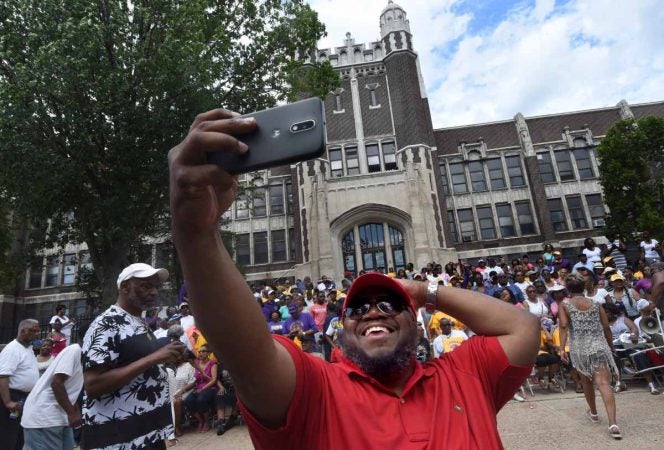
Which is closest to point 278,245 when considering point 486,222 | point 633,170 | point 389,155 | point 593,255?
point 389,155

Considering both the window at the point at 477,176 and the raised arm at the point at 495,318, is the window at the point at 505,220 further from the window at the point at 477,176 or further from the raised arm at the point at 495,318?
the raised arm at the point at 495,318

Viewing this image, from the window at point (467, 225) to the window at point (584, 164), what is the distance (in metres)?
8.39

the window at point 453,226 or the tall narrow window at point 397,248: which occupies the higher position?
the window at point 453,226

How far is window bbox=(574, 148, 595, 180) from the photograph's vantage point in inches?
1151

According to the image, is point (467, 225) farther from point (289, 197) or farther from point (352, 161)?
point (289, 197)

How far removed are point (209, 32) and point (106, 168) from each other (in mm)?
5709

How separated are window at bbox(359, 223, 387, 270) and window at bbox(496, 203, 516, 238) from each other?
908 centimetres

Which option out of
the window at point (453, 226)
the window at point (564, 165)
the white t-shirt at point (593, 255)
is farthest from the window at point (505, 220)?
the white t-shirt at point (593, 255)

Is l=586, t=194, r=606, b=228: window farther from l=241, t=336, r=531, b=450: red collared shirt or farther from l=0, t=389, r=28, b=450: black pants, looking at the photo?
l=0, t=389, r=28, b=450: black pants

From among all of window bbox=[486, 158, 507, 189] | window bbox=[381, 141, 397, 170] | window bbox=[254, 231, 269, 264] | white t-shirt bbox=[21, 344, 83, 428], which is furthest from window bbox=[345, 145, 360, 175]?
white t-shirt bbox=[21, 344, 83, 428]

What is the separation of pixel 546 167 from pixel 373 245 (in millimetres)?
14541

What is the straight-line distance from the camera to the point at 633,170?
20.7 meters

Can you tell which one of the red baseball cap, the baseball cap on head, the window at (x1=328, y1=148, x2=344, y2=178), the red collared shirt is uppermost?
the window at (x1=328, y1=148, x2=344, y2=178)

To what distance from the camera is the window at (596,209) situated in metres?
27.9
